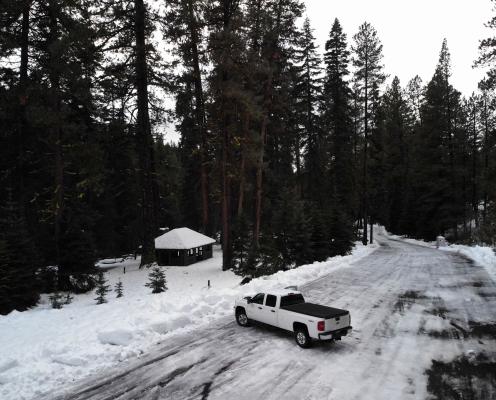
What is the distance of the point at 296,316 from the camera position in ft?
35.0

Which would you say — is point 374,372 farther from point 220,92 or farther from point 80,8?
point 80,8

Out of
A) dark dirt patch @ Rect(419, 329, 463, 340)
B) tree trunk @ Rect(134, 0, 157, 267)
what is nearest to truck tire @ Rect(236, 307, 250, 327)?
dark dirt patch @ Rect(419, 329, 463, 340)

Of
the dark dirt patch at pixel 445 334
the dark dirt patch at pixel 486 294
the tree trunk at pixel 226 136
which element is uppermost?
the tree trunk at pixel 226 136

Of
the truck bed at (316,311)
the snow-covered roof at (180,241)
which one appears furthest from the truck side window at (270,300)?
the snow-covered roof at (180,241)

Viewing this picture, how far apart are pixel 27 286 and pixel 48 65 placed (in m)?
11.1

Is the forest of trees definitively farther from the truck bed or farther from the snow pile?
the truck bed

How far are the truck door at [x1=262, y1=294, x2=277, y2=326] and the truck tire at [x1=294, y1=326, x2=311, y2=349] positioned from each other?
40.2 inches

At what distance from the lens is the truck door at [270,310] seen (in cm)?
1152

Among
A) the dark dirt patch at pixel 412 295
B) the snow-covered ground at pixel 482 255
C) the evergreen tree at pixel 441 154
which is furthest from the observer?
the evergreen tree at pixel 441 154

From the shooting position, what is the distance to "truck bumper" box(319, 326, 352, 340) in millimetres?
9965

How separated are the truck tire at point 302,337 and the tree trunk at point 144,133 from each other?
56.1ft

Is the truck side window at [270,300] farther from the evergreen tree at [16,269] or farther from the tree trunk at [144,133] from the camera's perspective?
the tree trunk at [144,133]

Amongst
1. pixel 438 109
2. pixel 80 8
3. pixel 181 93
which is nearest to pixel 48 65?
pixel 80 8

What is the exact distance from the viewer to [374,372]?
8.70 metres
